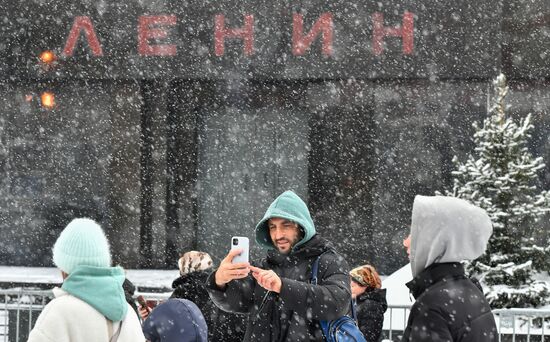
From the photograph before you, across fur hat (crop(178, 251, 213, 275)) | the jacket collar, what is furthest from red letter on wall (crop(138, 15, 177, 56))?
the jacket collar

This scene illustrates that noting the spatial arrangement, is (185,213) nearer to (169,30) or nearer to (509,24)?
(169,30)

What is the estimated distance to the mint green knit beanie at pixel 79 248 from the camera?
378 centimetres

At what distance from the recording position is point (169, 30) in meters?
19.5

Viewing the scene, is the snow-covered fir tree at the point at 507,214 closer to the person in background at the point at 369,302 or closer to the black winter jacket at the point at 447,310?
the person in background at the point at 369,302

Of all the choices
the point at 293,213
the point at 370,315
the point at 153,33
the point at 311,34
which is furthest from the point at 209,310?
the point at 153,33

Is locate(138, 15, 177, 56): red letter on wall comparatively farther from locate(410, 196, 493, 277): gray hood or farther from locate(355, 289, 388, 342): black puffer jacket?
locate(410, 196, 493, 277): gray hood

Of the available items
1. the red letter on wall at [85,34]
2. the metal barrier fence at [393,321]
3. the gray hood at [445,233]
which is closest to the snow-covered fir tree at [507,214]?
the metal barrier fence at [393,321]

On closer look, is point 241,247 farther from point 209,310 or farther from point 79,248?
point 209,310

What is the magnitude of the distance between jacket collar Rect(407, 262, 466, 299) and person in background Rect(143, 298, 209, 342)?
93cm

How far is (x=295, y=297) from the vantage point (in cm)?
472

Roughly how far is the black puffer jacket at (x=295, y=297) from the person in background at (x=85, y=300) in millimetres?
1125

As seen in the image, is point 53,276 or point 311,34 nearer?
point 53,276

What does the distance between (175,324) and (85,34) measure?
16.4m

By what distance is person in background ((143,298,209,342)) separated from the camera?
3.97m
